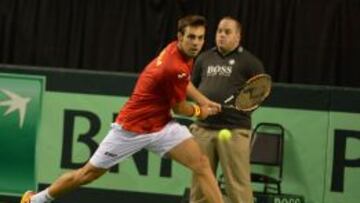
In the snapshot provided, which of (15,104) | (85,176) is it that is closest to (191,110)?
(85,176)

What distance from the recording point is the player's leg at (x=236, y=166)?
8.03 m

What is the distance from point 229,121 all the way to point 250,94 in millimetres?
337

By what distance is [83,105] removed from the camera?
937cm

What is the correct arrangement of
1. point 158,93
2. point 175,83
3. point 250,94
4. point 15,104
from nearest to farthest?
point 175,83, point 158,93, point 250,94, point 15,104

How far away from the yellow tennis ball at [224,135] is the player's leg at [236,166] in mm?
56

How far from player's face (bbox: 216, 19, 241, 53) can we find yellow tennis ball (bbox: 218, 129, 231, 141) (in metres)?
0.71

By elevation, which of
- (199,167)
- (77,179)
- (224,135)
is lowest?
(77,179)

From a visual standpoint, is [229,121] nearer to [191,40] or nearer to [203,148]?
[203,148]

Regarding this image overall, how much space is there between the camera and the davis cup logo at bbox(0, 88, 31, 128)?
9.34m

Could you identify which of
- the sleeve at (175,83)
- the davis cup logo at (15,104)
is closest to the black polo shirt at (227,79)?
the sleeve at (175,83)

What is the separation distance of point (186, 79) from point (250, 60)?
1.18 metres

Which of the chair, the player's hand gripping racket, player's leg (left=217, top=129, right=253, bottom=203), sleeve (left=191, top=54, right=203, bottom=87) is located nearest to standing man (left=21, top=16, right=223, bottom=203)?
the player's hand gripping racket

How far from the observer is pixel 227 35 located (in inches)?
317

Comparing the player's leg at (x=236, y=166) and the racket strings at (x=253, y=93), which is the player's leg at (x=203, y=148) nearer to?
the player's leg at (x=236, y=166)
